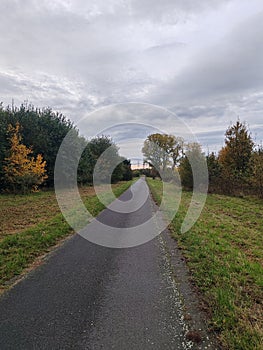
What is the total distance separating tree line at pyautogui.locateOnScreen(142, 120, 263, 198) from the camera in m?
19.0

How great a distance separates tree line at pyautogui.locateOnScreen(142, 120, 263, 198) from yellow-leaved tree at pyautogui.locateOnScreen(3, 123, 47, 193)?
33.0 ft

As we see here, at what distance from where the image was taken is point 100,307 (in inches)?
138

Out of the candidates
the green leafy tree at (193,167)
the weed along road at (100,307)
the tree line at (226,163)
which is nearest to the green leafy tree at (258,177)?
the tree line at (226,163)

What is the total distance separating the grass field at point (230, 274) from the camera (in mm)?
2945

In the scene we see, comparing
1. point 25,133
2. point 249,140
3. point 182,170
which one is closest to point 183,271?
point 182,170

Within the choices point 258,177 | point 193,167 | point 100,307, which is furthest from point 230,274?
point 193,167

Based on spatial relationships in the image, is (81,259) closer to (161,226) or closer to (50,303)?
(50,303)

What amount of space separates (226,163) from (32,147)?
19.4 m

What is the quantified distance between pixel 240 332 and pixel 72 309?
214 centimetres

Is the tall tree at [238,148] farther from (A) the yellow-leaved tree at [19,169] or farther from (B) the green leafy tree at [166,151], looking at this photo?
(A) the yellow-leaved tree at [19,169]

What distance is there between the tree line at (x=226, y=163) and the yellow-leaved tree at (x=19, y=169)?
10.1 m

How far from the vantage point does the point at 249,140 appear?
84.6 ft

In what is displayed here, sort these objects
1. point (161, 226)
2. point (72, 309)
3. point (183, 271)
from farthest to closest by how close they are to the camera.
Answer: point (161, 226)
point (183, 271)
point (72, 309)

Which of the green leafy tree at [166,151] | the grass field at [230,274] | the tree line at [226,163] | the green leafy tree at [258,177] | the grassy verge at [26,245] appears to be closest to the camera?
the grass field at [230,274]
